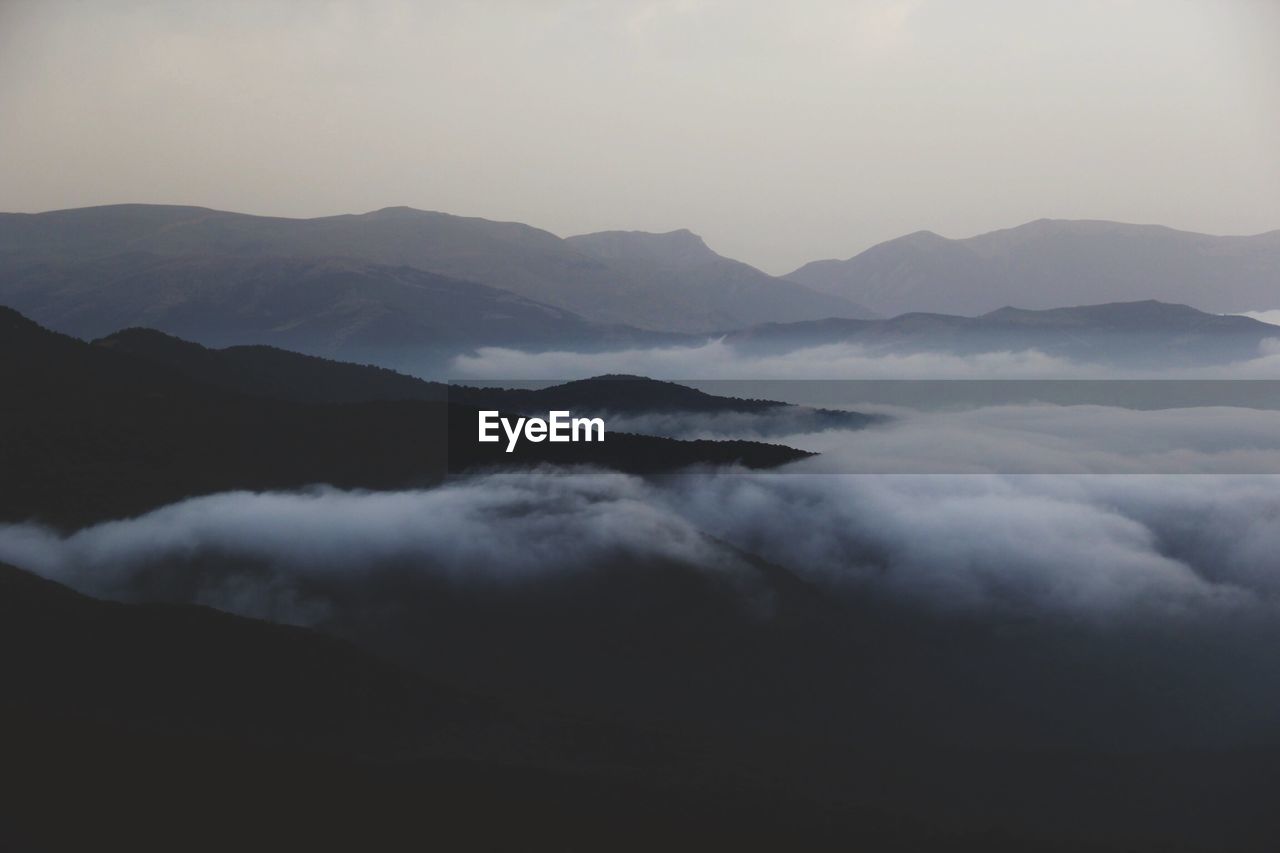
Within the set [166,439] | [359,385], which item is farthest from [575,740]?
[359,385]

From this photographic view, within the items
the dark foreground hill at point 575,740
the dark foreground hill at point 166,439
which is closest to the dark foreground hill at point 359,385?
the dark foreground hill at point 166,439

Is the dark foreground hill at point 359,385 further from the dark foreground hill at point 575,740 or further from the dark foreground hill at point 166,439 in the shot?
the dark foreground hill at point 575,740

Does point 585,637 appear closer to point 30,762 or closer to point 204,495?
point 204,495

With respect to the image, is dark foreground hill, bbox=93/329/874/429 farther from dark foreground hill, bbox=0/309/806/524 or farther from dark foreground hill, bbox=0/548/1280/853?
dark foreground hill, bbox=0/548/1280/853

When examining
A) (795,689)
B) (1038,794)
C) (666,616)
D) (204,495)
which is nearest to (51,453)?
(204,495)

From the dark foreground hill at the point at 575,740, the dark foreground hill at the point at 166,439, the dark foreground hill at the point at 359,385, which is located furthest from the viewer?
the dark foreground hill at the point at 359,385

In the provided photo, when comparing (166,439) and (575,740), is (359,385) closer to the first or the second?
(166,439)

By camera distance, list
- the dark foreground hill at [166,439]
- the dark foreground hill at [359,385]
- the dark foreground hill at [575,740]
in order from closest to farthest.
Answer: the dark foreground hill at [575,740]
the dark foreground hill at [166,439]
the dark foreground hill at [359,385]

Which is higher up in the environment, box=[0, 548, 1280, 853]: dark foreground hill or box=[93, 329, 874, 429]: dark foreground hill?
box=[93, 329, 874, 429]: dark foreground hill

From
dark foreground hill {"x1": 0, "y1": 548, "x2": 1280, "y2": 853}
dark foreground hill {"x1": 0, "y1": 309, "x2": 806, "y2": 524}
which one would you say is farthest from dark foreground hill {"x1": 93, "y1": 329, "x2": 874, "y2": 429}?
dark foreground hill {"x1": 0, "y1": 548, "x2": 1280, "y2": 853}
